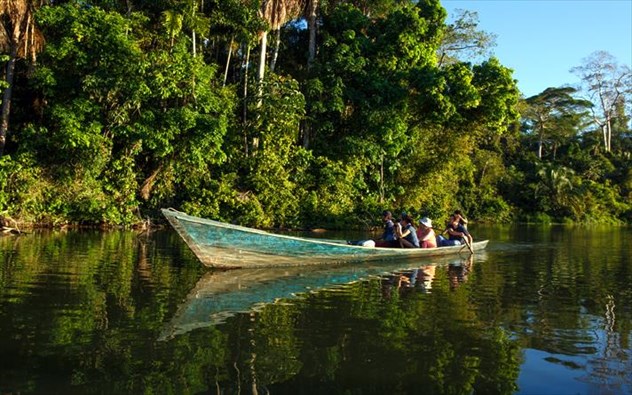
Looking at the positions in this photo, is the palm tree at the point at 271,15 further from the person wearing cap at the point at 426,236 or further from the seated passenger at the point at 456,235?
the person wearing cap at the point at 426,236

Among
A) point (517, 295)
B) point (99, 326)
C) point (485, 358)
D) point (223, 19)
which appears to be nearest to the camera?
point (485, 358)

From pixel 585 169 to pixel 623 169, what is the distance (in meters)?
3.81

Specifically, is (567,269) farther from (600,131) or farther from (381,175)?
(600,131)

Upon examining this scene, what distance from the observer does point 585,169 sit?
4972cm

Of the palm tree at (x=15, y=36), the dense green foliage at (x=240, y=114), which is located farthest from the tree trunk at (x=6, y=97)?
the dense green foliage at (x=240, y=114)

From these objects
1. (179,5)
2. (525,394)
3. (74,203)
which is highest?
(179,5)

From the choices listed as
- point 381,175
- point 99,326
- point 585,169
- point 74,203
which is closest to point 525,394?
point 99,326

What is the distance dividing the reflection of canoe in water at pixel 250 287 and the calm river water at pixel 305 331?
34mm

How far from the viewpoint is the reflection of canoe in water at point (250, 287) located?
22.1ft

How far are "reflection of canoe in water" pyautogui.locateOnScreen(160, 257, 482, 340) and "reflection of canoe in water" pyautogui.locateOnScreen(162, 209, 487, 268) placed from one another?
0.20 m

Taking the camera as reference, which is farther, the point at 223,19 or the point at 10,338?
the point at 223,19

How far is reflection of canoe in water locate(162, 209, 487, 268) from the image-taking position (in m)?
10.0

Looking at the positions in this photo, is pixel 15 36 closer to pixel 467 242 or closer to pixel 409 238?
pixel 409 238

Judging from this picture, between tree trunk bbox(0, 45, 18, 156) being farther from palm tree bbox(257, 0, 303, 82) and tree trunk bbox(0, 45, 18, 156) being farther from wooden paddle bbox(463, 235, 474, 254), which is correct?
wooden paddle bbox(463, 235, 474, 254)
